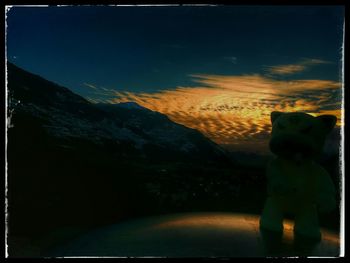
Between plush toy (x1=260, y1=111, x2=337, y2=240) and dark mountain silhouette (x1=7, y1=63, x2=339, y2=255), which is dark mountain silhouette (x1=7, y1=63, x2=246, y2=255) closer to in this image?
dark mountain silhouette (x1=7, y1=63, x2=339, y2=255)

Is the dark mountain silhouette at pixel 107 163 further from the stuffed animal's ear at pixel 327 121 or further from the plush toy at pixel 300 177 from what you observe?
the stuffed animal's ear at pixel 327 121

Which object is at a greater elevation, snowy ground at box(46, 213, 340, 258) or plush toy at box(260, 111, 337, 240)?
plush toy at box(260, 111, 337, 240)

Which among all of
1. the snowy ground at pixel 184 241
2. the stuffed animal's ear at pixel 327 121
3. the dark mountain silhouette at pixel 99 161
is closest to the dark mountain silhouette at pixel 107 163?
the dark mountain silhouette at pixel 99 161

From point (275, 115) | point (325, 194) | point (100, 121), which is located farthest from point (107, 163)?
point (325, 194)

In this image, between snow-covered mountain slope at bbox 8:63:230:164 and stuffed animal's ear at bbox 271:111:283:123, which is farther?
snow-covered mountain slope at bbox 8:63:230:164

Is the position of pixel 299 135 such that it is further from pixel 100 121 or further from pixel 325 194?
pixel 100 121

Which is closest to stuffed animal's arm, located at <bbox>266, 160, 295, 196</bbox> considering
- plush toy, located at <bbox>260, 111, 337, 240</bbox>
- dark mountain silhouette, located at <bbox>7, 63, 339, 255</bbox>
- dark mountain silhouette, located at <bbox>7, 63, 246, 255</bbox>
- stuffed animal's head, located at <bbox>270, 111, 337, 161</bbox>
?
plush toy, located at <bbox>260, 111, 337, 240</bbox>

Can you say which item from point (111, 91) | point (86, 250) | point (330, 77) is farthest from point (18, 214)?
point (330, 77)
